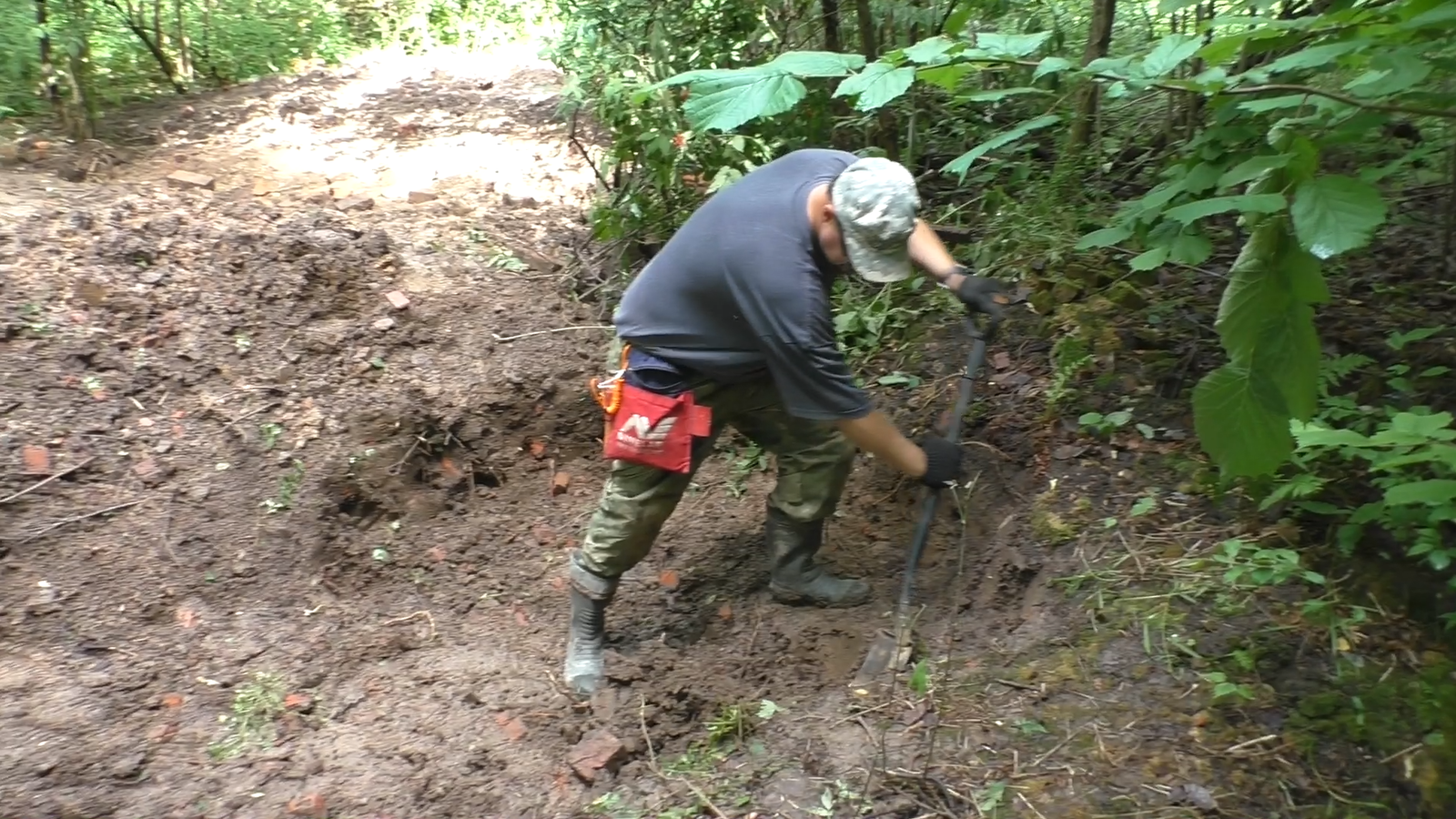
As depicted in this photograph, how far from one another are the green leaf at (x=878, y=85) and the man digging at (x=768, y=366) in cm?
33

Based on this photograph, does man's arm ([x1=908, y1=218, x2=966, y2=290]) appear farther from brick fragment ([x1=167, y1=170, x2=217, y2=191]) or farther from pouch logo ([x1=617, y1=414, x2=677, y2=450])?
brick fragment ([x1=167, y1=170, x2=217, y2=191])

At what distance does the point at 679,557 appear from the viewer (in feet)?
12.1

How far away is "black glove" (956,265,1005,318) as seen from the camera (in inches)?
110

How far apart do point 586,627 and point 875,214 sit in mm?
1683

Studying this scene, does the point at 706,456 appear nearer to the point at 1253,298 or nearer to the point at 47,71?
the point at 1253,298

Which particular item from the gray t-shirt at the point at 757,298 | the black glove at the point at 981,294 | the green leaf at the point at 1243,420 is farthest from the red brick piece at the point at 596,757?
the green leaf at the point at 1243,420

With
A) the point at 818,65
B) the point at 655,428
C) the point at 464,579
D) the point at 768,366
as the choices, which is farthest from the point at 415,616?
the point at 818,65

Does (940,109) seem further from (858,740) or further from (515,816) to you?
(515,816)

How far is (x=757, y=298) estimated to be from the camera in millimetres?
2473

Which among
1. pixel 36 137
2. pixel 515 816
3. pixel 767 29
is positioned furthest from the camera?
pixel 36 137

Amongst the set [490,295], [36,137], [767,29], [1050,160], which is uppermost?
[767,29]

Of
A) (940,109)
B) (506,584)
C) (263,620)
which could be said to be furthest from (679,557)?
(940,109)

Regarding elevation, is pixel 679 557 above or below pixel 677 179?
below

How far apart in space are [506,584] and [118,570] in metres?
1.29
